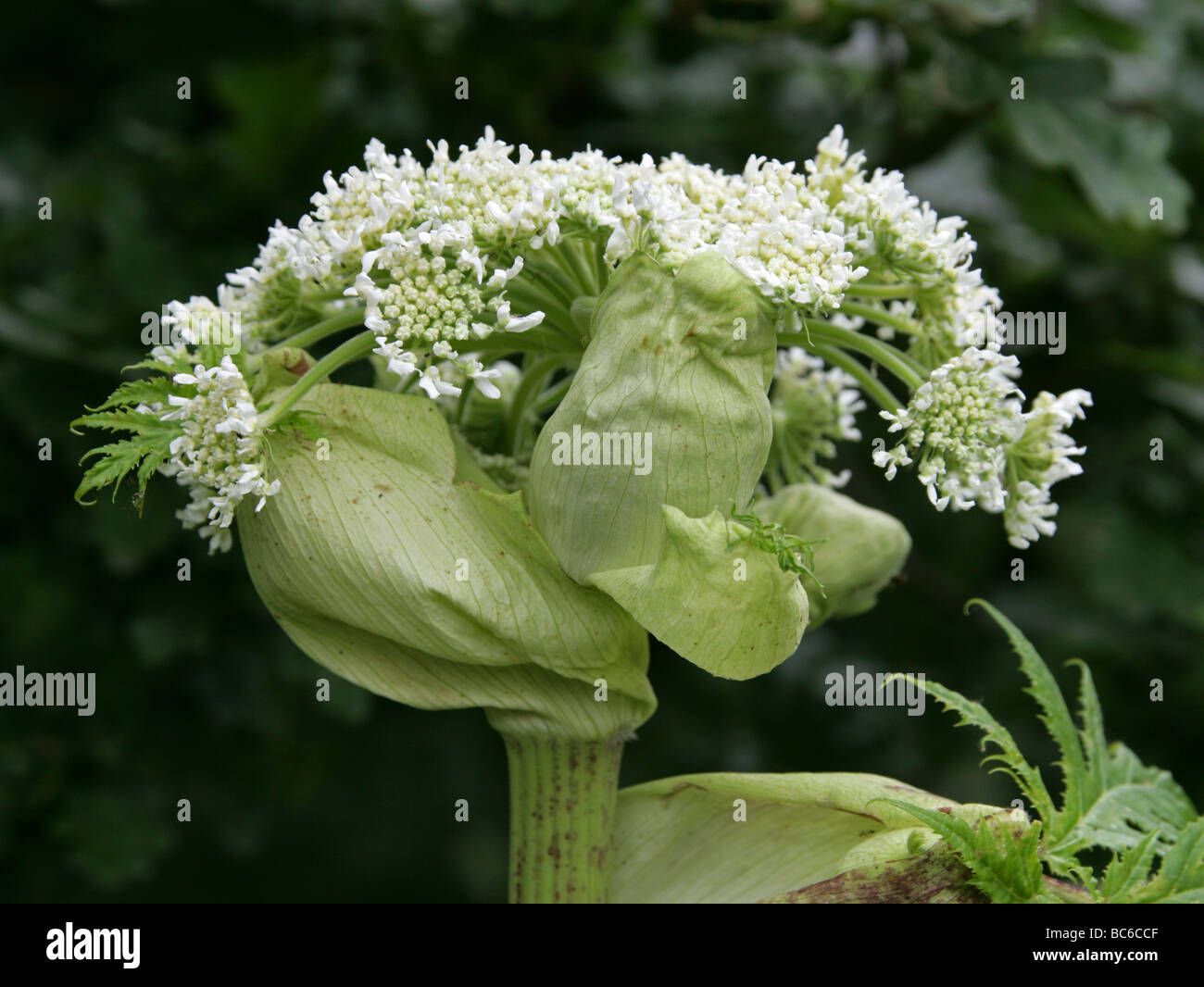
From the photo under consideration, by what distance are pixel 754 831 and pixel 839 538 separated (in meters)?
0.28

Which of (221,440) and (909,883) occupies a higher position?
(221,440)

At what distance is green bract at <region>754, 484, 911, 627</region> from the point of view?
111cm

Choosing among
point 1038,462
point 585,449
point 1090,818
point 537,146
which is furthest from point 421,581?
point 537,146

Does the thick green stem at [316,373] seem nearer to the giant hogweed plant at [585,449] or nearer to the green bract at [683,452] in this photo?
the giant hogweed plant at [585,449]

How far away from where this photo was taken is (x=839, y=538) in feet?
3.65

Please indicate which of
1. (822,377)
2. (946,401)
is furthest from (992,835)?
(822,377)

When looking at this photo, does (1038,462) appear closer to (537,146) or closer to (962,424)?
(962,424)

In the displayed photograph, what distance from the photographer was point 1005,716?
7.46 ft

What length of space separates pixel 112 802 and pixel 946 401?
1.47 meters

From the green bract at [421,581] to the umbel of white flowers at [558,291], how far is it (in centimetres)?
4

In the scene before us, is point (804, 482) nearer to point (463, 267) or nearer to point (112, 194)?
point (463, 267)

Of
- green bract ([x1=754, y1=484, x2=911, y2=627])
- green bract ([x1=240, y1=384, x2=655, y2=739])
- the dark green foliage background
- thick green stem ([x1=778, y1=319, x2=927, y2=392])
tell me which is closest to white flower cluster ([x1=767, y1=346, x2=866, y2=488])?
green bract ([x1=754, y1=484, x2=911, y2=627])

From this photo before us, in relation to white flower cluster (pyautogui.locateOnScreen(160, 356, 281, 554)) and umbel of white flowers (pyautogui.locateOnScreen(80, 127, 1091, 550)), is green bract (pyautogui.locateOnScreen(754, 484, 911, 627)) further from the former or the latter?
white flower cluster (pyautogui.locateOnScreen(160, 356, 281, 554))

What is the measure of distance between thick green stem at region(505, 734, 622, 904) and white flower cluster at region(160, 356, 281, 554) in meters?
0.32
